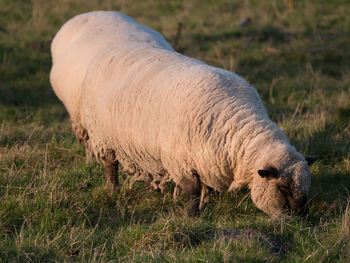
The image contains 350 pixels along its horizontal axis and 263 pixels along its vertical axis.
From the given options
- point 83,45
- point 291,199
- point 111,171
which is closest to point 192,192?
point 291,199

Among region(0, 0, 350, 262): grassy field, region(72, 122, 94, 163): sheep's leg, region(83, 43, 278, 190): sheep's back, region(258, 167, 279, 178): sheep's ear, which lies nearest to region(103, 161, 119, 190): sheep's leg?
region(0, 0, 350, 262): grassy field

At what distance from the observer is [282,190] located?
394 cm

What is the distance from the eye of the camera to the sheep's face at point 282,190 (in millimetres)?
3871

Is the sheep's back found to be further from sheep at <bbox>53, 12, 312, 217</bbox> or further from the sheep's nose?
the sheep's nose

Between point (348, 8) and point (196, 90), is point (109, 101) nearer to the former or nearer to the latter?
point (196, 90)

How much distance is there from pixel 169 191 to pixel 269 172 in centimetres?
124

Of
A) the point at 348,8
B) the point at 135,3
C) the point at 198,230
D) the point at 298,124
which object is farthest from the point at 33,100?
the point at 348,8

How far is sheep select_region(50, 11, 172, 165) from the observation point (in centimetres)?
545

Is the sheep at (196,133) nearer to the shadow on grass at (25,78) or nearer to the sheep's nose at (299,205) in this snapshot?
the sheep's nose at (299,205)

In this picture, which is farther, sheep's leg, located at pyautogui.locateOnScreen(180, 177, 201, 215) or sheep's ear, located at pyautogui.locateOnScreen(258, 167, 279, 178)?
sheep's leg, located at pyautogui.locateOnScreen(180, 177, 201, 215)

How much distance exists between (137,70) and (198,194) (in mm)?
1330

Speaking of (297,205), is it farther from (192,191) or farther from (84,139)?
(84,139)

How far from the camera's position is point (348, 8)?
41.2 feet

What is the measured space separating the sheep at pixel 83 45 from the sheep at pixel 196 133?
581 mm
